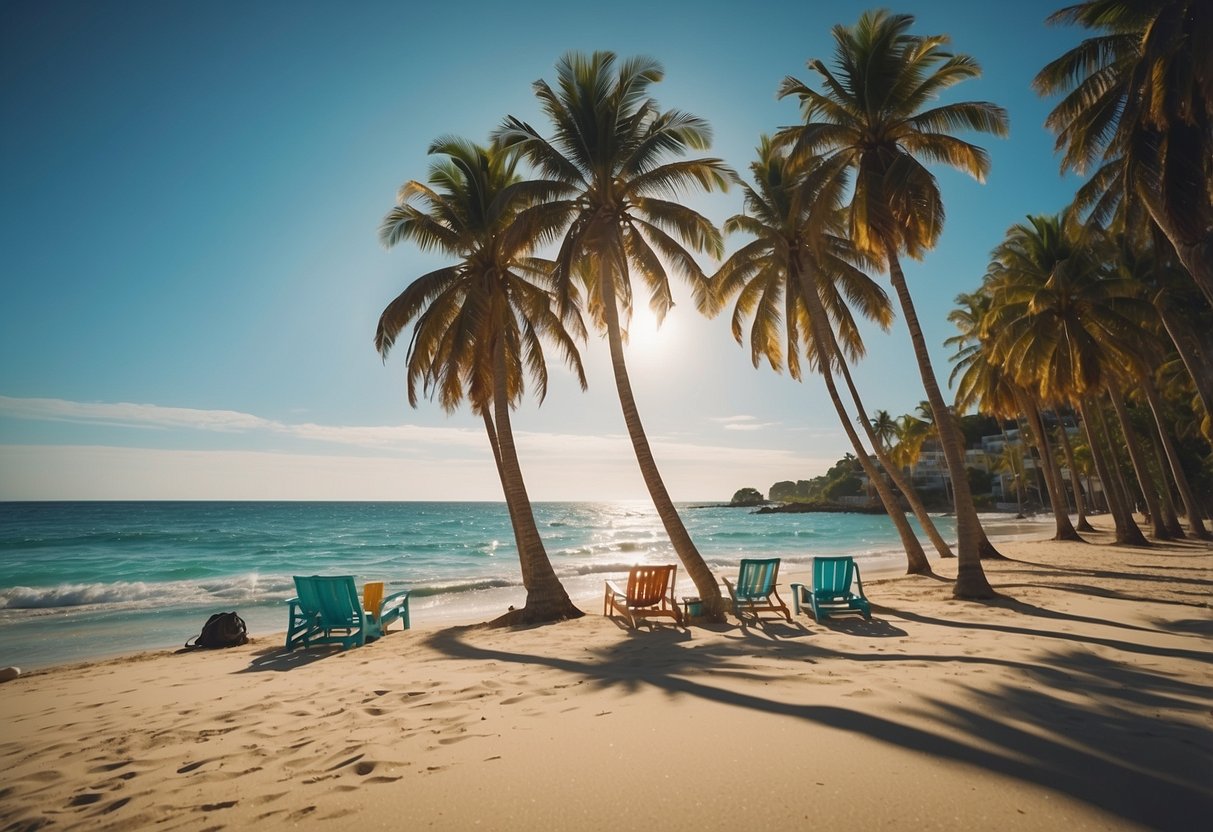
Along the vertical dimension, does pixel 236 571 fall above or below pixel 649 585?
below

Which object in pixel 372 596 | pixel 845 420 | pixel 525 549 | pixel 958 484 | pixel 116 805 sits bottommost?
pixel 116 805

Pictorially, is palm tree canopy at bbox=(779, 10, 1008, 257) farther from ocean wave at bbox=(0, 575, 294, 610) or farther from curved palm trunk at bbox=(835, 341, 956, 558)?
ocean wave at bbox=(0, 575, 294, 610)

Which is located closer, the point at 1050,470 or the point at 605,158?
the point at 605,158

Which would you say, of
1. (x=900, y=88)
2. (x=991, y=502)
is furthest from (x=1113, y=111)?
(x=991, y=502)

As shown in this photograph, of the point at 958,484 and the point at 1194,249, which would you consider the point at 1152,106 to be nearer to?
the point at 1194,249

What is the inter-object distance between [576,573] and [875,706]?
20.7 metres

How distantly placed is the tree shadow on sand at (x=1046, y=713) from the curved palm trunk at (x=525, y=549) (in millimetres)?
3394

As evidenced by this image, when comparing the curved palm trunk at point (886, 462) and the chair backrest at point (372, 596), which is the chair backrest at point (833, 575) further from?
the chair backrest at point (372, 596)

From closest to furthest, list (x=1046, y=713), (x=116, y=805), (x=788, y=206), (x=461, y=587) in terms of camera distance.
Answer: (x=116, y=805), (x=1046, y=713), (x=788, y=206), (x=461, y=587)

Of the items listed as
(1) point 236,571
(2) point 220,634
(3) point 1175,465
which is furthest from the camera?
(1) point 236,571

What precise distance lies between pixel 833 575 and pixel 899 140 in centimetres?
870

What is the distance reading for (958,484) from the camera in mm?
9750

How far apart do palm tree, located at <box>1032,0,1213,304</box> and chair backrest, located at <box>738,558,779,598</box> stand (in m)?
8.85

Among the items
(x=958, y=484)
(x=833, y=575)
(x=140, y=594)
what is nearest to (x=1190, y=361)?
(x=958, y=484)
